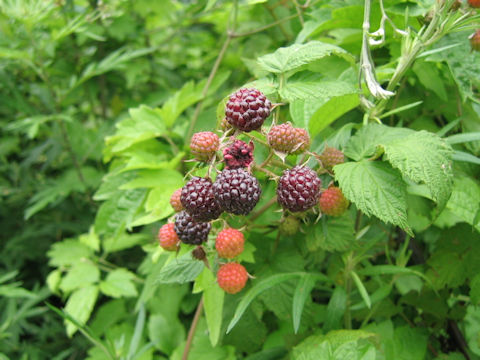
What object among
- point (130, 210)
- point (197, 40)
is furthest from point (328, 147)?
point (197, 40)

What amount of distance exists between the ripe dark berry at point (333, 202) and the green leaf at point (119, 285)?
972 millimetres

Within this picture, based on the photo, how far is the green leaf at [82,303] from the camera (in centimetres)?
144

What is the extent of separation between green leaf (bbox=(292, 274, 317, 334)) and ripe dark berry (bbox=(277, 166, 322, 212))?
0.25 m

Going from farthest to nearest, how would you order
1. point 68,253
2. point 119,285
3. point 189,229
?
point 68,253 < point 119,285 < point 189,229

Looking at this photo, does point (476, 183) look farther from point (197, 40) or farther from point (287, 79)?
point (197, 40)

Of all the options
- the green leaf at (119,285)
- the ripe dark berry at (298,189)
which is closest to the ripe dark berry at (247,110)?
the ripe dark berry at (298,189)

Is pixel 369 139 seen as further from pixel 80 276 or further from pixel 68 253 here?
pixel 68 253

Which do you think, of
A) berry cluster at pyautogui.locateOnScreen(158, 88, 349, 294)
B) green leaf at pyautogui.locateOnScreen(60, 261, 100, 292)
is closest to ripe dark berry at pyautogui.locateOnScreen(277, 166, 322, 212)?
berry cluster at pyautogui.locateOnScreen(158, 88, 349, 294)

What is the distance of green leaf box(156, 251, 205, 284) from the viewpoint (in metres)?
0.86

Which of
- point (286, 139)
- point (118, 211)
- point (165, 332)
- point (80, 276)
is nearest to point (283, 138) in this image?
point (286, 139)

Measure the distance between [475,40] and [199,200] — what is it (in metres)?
0.87

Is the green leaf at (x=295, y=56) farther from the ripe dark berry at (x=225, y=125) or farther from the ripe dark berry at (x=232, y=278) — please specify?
the ripe dark berry at (x=232, y=278)

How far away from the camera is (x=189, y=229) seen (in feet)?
2.59

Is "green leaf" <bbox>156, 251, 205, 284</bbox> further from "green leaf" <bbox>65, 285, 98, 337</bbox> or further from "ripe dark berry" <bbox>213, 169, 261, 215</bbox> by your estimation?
"green leaf" <bbox>65, 285, 98, 337</bbox>
